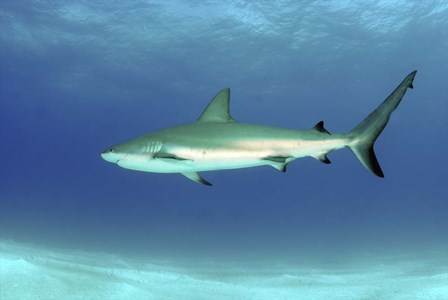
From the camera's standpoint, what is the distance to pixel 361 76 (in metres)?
44.6

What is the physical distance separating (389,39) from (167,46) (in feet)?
59.7

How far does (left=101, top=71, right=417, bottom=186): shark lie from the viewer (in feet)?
17.0

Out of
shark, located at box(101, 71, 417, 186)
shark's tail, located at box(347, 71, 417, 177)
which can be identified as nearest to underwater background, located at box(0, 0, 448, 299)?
shark, located at box(101, 71, 417, 186)

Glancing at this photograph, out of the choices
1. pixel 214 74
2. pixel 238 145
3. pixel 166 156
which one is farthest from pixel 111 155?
pixel 214 74

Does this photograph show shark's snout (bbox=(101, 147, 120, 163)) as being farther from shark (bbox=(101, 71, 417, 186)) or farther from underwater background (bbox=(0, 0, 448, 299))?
underwater background (bbox=(0, 0, 448, 299))

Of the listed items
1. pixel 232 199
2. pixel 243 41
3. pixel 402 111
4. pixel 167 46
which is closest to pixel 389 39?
pixel 243 41

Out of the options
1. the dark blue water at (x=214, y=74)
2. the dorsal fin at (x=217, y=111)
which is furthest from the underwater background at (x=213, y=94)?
the dorsal fin at (x=217, y=111)

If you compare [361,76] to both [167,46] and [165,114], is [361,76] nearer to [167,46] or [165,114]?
[167,46]

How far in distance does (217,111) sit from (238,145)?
98 centimetres

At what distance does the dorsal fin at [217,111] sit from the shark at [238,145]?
1.37 ft

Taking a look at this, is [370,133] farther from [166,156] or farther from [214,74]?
[214,74]

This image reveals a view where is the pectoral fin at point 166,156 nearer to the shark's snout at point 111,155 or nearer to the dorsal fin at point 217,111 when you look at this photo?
the shark's snout at point 111,155

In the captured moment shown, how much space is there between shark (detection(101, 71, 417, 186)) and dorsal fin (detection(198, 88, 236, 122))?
42 cm

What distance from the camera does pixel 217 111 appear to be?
19.7 ft
